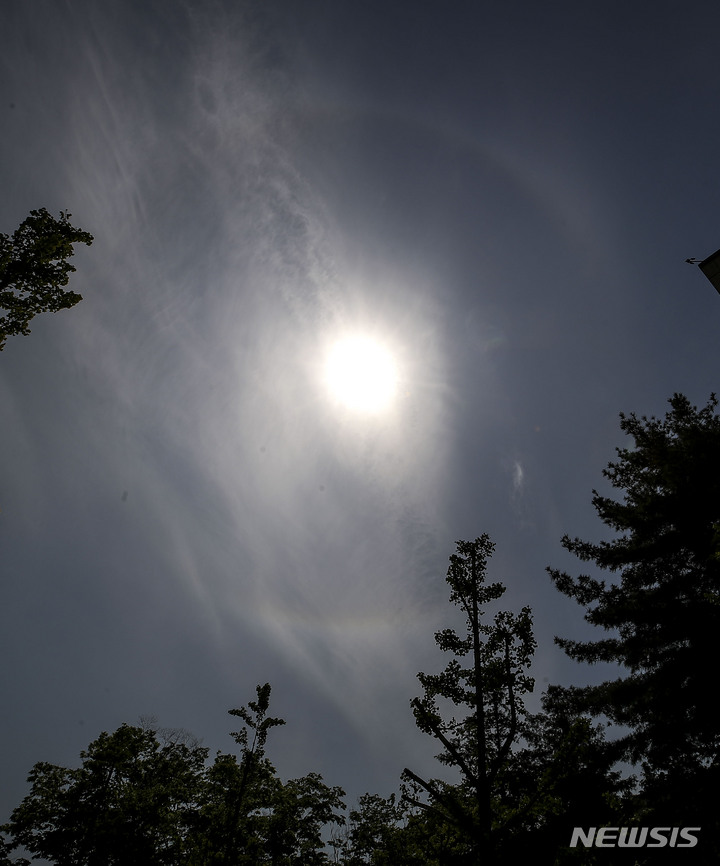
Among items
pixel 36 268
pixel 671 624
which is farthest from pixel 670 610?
pixel 36 268

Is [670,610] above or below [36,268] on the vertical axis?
below

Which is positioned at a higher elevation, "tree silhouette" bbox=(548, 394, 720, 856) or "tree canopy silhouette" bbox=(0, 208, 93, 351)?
"tree canopy silhouette" bbox=(0, 208, 93, 351)

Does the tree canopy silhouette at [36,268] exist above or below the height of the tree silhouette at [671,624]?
above

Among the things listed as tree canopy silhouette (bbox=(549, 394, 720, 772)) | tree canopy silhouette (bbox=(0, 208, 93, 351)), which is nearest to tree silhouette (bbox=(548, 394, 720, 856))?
tree canopy silhouette (bbox=(549, 394, 720, 772))

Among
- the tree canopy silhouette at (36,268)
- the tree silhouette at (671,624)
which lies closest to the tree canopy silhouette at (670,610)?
the tree silhouette at (671,624)

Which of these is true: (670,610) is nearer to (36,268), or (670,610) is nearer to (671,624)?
(671,624)

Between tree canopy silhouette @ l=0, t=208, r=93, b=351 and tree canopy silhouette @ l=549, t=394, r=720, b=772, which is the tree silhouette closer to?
tree canopy silhouette @ l=549, t=394, r=720, b=772

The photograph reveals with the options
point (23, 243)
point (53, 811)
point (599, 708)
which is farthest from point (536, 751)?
point (23, 243)

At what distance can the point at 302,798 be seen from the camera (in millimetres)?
26016

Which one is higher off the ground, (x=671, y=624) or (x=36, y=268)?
(x=36, y=268)

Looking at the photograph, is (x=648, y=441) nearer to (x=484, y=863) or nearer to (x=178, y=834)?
(x=484, y=863)

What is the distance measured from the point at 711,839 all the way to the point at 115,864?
2232 cm

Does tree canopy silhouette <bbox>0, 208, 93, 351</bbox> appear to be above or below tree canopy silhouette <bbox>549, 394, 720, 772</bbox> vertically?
above

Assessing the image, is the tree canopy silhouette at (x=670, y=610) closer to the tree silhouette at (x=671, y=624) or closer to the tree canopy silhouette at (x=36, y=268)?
the tree silhouette at (x=671, y=624)
